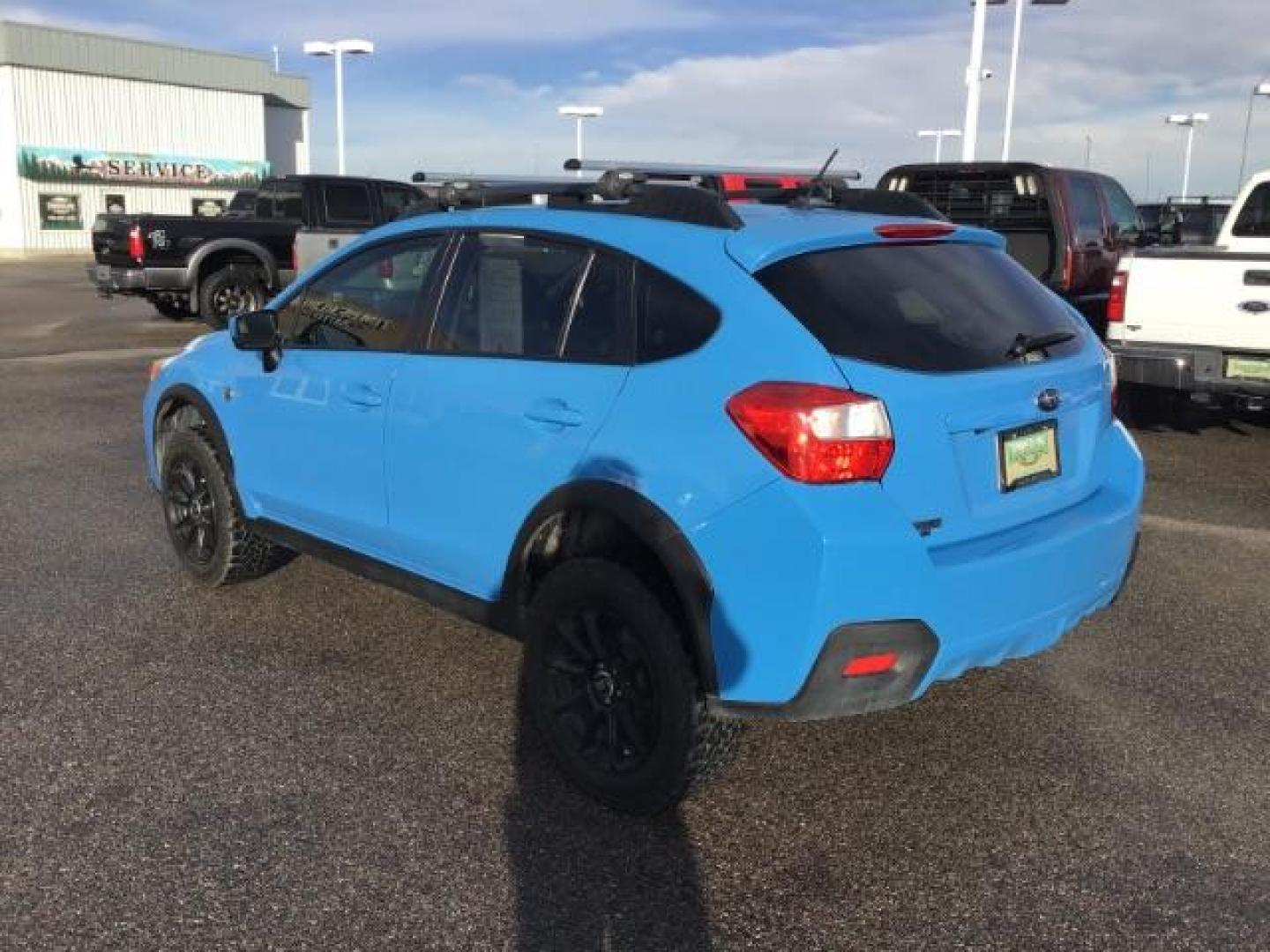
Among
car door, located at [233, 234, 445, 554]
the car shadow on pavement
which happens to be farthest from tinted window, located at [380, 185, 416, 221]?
the car shadow on pavement

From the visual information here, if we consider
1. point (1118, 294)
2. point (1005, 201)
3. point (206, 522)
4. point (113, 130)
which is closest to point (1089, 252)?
point (1005, 201)

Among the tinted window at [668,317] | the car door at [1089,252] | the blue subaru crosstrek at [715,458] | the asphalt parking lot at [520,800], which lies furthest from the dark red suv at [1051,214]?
the tinted window at [668,317]

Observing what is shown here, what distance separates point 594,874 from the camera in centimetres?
296

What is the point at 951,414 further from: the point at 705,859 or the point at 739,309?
the point at 705,859

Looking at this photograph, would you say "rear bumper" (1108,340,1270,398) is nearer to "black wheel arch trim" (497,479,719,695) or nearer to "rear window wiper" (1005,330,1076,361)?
"rear window wiper" (1005,330,1076,361)

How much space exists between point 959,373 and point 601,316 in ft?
3.26

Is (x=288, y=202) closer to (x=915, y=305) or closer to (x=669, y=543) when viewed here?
(x=915, y=305)

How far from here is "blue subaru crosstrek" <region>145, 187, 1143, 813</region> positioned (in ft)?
9.32

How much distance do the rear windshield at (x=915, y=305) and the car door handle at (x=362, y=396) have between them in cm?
147

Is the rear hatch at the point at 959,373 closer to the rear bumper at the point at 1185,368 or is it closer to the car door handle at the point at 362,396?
the car door handle at the point at 362,396

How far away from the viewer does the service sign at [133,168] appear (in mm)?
41250

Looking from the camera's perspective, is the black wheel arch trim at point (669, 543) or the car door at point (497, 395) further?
the car door at point (497, 395)

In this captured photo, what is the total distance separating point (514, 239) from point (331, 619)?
6.16 ft

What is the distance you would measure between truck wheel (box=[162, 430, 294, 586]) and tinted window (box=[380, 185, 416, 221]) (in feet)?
36.2
